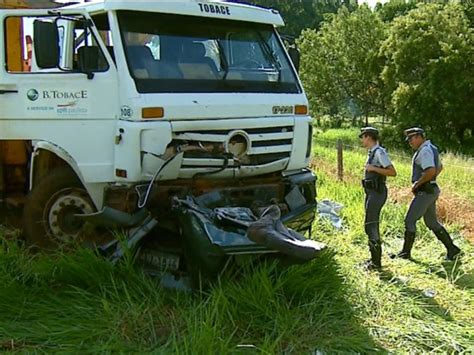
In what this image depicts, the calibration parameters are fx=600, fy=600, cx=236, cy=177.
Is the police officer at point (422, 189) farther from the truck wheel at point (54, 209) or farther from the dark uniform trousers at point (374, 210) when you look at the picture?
the truck wheel at point (54, 209)

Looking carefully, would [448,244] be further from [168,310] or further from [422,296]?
[168,310]

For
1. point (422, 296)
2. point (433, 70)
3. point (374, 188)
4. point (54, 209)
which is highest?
point (433, 70)

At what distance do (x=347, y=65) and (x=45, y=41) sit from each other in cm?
3207

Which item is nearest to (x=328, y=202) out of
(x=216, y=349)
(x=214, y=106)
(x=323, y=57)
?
(x=214, y=106)

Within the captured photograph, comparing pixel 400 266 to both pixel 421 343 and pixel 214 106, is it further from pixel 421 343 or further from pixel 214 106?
pixel 214 106

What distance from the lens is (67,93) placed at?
5.39 m

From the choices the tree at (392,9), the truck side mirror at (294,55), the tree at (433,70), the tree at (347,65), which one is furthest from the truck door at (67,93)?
the tree at (392,9)

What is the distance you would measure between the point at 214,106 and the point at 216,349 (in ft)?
7.33

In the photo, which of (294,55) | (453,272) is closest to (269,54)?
(294,55)

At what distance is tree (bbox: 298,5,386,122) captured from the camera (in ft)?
116

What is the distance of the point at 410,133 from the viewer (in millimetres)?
6754

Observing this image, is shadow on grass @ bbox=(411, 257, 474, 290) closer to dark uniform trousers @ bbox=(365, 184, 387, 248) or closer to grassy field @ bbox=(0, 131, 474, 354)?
grassy field @ bbox=(0, 131, 474, 354)

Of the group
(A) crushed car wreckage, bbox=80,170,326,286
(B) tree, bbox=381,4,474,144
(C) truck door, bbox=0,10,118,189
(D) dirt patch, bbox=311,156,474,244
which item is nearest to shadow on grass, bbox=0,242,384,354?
(A) crushed car wreckage, bbox=80,170,326,286

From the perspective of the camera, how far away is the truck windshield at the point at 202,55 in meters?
5.18
